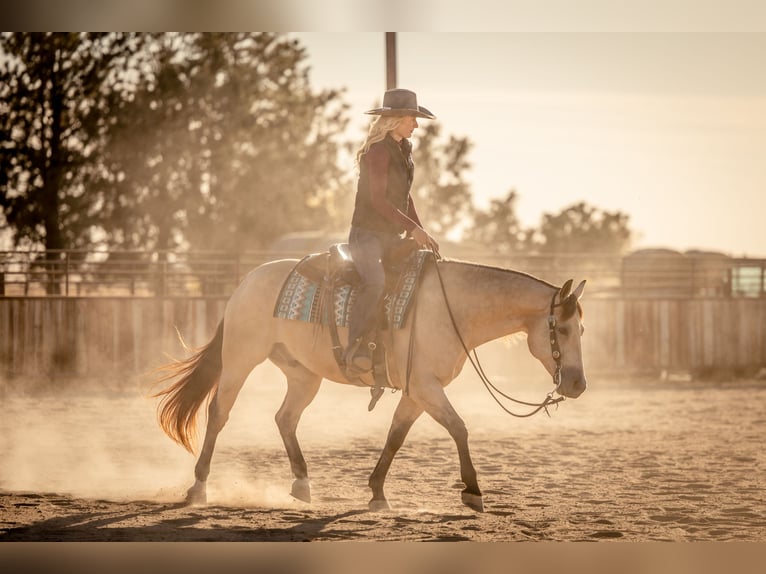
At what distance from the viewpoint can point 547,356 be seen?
701cm

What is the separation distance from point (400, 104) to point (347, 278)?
1291mm

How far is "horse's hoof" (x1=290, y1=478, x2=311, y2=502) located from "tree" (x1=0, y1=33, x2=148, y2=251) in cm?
1900

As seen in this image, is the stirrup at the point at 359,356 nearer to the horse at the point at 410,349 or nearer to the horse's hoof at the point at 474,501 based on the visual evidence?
the horse at the point at 410,349

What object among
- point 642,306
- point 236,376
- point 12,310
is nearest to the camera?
point 236,376

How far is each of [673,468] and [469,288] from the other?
3.54 meters

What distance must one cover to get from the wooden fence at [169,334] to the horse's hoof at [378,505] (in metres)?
11.7

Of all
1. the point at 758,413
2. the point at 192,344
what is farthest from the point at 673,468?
the point at 192,344

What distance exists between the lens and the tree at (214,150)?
92.3 feet

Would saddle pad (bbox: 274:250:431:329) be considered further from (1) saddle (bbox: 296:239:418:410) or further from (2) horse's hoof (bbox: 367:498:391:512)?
(2) horse's hoof (bbox: 367:498:391:512)

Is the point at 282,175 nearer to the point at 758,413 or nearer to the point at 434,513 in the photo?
the point at 758,413

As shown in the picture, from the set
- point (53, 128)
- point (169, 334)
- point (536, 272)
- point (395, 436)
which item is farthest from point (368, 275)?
point (53, 128)

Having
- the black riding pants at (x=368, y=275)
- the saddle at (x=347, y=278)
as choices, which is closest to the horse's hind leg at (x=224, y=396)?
the saddle at (x=347, y=278)

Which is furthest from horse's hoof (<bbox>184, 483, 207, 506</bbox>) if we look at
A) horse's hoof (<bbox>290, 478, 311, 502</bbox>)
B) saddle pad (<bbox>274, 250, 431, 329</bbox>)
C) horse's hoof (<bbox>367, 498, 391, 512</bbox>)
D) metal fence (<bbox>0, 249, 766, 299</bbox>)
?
metal fence (<bbox>0, 249, 766, 299</bbox>)

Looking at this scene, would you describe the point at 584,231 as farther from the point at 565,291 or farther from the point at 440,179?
the point at 565,291
